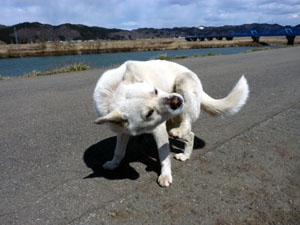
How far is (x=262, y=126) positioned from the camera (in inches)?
176

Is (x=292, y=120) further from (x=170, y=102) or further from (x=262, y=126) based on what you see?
(x=170, y=102)

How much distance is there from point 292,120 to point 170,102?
3.43 meters

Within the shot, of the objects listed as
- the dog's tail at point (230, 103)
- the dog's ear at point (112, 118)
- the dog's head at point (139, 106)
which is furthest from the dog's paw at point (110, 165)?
the dog's tail at point (230, 103)

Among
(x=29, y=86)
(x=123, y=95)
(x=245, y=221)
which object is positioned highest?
(x=123, y=95)

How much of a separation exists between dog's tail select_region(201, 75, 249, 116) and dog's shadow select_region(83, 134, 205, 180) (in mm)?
616

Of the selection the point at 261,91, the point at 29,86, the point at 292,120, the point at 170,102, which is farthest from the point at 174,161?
the point at 29,86

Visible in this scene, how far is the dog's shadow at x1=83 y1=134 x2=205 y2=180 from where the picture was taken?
307cm

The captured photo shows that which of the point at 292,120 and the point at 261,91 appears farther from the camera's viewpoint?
the point at 261,91

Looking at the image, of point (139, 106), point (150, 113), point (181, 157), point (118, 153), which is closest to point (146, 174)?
point (118, 153)

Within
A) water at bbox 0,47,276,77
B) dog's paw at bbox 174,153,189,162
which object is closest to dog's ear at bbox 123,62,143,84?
dog's paw at bbox 174,153,189,162

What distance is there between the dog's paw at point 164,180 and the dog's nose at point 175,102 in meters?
0.85

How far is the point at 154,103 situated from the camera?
2664 millimetres

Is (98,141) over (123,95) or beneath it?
beneath

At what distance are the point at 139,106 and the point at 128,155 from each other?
1276mm
